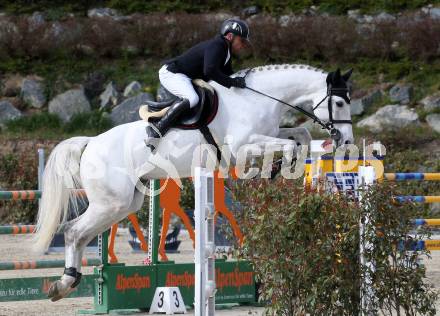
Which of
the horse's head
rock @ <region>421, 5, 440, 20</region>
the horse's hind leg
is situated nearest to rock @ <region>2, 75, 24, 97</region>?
rock @ <region>421, 5, 440, 20</region>

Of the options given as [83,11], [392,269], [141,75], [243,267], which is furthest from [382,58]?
[392,269]

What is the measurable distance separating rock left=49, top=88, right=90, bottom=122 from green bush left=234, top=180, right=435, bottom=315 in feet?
41.6

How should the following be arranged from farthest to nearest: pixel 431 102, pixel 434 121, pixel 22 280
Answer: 1. pixel 431 102
2. pixel 434 121
3. pixel 22 280

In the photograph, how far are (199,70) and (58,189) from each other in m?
1.28

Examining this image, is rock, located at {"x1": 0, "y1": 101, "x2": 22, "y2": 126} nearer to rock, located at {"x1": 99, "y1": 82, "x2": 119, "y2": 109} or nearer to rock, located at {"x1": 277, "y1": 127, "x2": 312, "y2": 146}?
rock, located at {"x1": 99, "y1": 82, "x2": 119, "y2": 109}

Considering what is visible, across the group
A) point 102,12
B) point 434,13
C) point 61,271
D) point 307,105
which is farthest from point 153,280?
point 102,12

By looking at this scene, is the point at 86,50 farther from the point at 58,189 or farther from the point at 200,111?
the point at 200,111

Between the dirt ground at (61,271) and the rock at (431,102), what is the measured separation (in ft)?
16.0

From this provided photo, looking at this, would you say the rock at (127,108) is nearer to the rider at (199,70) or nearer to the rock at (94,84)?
the rock at (94,84)

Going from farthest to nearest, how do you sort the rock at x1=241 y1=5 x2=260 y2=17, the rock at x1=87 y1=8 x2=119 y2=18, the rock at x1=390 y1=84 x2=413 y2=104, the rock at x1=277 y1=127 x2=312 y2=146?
the rock at x1=87 y1=8 x2=119 y2=18
the rock at x1=241 y1=5 x2=260 y2=17
the rock at x1=390 y1=84 x2=413 y2=104
the rock at x1=277 y1=127 x2=312 y2=146

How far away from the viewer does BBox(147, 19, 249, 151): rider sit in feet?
22.1

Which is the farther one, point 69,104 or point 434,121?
point 69,104

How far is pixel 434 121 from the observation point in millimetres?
15875

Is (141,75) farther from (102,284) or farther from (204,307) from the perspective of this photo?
(204,307)
